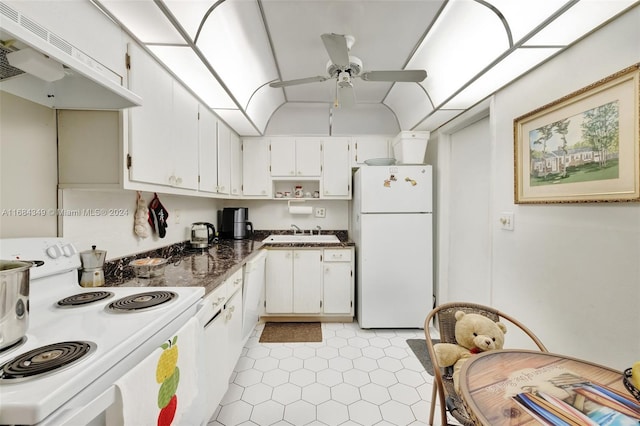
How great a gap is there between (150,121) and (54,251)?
0.77 metres

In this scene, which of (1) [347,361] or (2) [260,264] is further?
(2) [260,264]

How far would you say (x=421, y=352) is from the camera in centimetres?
224

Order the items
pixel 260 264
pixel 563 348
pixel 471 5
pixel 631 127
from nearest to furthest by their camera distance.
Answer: pixel 631 127
pixel 563 348
pixel 471 5
pixel 260 264

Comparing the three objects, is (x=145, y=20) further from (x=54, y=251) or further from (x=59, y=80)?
(x=54, y=251)

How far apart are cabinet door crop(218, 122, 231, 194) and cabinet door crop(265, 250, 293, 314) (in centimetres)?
85

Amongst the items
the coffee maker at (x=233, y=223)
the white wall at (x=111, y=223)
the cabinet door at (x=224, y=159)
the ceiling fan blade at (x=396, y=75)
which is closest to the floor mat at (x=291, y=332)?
the coffee maker at (x=233, y=223)

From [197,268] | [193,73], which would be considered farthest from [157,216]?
[193,73]

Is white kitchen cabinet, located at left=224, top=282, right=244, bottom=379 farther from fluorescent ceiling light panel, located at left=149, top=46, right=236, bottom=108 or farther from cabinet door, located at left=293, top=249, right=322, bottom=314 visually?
fluorescent ceiling light panel, located at left=149, top=46, right=236, bottom=108

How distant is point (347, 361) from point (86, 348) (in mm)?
1877

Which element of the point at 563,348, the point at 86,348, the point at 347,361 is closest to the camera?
the point at 86,348

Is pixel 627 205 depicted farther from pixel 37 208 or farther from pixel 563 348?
pixel 37 208

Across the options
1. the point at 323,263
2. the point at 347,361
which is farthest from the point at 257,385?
the point at 323,263

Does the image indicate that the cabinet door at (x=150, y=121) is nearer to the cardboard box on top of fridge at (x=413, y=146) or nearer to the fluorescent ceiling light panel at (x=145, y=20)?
the fluorescent ceiling light panel at (x=145, y=20)

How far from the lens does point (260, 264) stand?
2.47m
